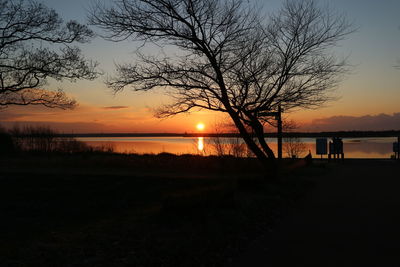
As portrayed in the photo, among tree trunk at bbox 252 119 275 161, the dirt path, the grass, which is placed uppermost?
tree trunk at bbox 252 119 275 161

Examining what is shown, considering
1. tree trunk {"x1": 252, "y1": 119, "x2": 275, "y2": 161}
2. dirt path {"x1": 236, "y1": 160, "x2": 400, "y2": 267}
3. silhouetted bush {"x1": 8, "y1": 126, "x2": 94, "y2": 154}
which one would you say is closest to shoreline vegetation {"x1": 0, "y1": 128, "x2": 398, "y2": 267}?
dirt path {"x1": 236, "y1": 160, "x2": 400, "y2": 267}

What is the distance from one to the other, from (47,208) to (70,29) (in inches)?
380

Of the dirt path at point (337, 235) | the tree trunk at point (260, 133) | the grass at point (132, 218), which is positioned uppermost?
the tree trunk at point (260, 133)

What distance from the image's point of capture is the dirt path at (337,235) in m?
6.01

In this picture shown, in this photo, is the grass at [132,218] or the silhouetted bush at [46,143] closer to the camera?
the grass at [132,218]

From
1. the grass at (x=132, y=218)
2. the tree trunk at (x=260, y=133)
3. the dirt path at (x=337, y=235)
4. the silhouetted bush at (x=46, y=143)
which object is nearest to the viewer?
the grass at (x=132, y=218)

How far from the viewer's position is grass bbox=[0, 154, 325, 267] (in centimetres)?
589

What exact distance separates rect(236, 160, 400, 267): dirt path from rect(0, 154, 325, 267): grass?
549mm

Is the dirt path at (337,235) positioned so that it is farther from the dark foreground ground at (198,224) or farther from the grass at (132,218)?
the grass at (132,218)

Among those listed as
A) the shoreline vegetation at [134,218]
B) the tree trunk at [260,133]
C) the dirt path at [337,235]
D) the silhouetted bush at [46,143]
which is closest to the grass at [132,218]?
the shoreline vegetation at [134,218]

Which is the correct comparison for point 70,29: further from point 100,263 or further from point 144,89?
point 100,263

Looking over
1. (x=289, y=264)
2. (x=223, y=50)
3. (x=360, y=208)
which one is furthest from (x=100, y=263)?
(x=223, y=50)

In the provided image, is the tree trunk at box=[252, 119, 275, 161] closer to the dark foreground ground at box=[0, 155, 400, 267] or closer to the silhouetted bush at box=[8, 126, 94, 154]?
the dark foreground ground at box=[0, 155, 400, 267]

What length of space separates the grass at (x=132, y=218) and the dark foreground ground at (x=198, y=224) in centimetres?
2
